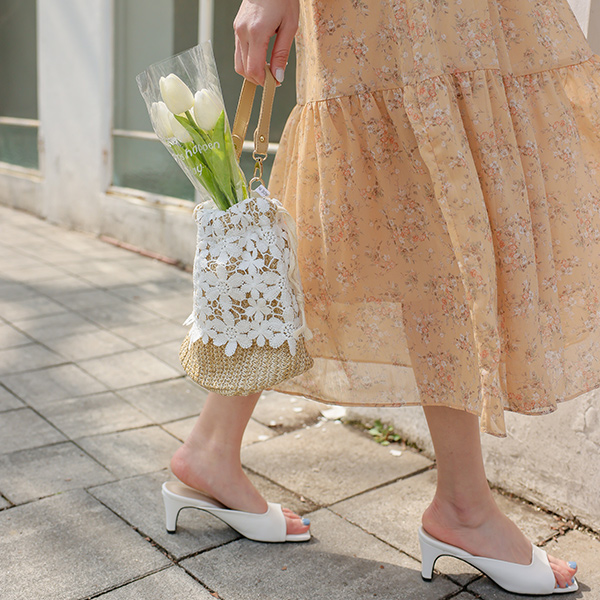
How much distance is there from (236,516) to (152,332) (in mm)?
1755

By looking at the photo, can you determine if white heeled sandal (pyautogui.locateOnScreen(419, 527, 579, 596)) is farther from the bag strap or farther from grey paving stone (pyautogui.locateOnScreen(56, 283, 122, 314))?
grey paving stone (pyautogui.locateOnScreen(56, 283, 122, 314))

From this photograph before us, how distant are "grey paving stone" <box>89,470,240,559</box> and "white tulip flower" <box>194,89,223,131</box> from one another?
0.96m

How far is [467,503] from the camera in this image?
1.54m

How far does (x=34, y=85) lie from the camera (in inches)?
258

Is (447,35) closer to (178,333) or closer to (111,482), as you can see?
(111,482)

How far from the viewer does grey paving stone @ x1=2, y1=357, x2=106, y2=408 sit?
253 cm

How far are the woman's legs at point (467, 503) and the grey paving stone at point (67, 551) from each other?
0.64m

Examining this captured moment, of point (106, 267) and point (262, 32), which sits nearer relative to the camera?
point (262, 32)

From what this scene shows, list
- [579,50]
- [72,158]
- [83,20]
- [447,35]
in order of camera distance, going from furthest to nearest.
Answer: [72,158], [83,20], [579,50], [447,35]

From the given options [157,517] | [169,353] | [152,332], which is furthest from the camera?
[152,332]

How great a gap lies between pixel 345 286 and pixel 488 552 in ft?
2.10

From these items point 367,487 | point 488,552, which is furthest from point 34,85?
point 488,552

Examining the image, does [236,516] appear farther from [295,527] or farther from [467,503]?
[467,503]

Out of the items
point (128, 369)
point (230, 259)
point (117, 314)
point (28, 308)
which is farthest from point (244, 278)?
point (28, 308)
